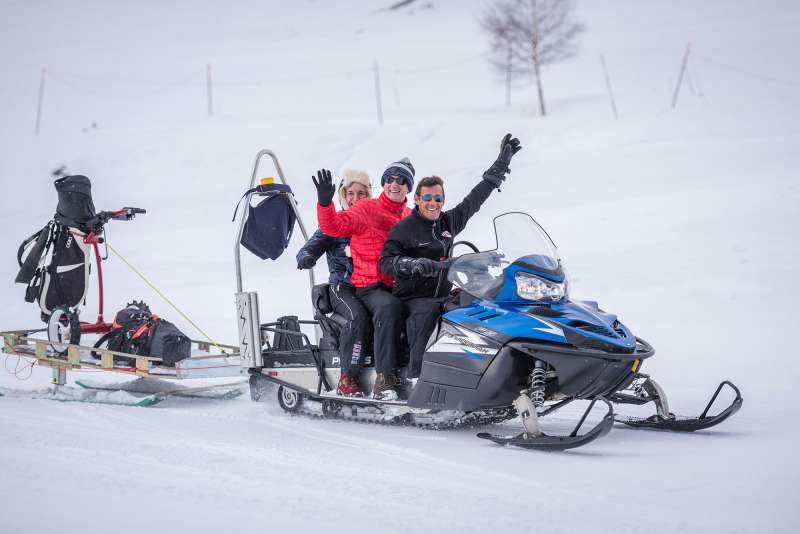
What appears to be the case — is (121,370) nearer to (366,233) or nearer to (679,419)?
(366,233)

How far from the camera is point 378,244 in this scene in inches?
209

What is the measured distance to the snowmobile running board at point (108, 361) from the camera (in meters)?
5.94

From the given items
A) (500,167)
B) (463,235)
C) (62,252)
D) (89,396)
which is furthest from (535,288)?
(463,235)

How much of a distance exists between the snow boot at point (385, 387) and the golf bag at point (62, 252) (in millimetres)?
2882

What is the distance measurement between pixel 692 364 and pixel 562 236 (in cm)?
465

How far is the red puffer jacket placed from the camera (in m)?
5.26

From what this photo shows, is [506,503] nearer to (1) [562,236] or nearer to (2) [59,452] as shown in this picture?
(2) [59,452]

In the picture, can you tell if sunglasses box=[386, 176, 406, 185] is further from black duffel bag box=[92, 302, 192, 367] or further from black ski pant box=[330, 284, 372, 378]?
black duffel bag box=[92, 302, 192, 367]

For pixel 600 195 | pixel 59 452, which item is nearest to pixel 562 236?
pixel 600 195

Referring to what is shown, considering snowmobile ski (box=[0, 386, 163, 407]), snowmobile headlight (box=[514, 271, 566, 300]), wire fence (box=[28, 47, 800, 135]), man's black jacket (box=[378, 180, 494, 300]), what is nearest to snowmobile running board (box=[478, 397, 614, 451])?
snowmobile headlight (box=[514, 271, 566, 300])

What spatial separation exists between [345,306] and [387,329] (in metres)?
0.42

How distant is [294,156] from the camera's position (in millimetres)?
18328

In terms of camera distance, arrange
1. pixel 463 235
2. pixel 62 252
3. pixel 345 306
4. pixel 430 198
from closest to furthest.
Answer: pixel 430 198 → pixel 345 306 → pixel 62 252 → pixel 463 235

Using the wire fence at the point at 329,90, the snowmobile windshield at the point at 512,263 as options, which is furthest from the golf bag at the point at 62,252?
the wire fence at the point at 329,90
